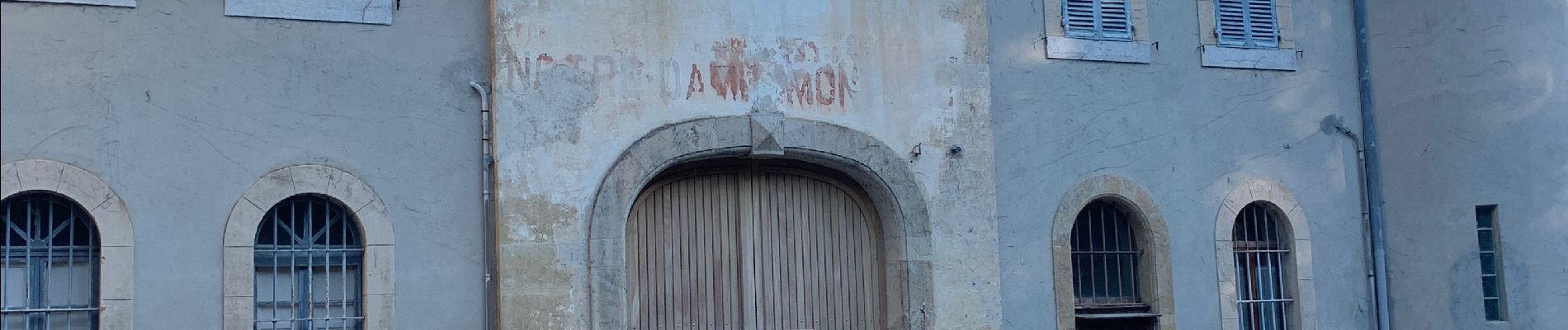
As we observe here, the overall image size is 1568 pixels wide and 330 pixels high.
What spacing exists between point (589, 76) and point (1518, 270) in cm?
641

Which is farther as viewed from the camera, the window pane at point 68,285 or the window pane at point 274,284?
the window pane at point 274,284

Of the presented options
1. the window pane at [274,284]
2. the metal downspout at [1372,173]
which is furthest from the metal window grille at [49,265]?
the metal downspout at [1372,173]

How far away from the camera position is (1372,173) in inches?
457

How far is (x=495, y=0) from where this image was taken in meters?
9.65

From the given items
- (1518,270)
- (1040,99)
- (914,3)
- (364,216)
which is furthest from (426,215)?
(1518,270)

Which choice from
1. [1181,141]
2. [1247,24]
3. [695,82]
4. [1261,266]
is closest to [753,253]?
[695,82]

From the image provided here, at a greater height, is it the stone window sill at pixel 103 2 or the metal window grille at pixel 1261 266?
the stone window sill at pixel 103 2

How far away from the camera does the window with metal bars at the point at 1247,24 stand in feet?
37.6

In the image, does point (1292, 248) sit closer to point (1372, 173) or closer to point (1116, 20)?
point (1372, 173)

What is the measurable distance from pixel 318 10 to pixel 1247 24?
251 inches

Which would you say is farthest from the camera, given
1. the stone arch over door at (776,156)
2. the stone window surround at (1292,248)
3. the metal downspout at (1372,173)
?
the metal downspout at (1372,173)

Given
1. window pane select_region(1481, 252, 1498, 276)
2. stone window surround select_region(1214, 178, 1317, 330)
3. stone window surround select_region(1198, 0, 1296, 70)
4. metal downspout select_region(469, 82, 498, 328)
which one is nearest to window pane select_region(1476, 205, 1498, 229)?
→ window pane select_region(1481, 252, 1498, 276)

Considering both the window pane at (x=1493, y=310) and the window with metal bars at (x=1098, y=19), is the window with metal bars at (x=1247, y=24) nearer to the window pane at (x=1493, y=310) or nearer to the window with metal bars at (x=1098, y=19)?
the window with metal bars at (x=1098, y=19)

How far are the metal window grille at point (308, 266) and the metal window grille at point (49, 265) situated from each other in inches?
35.8
